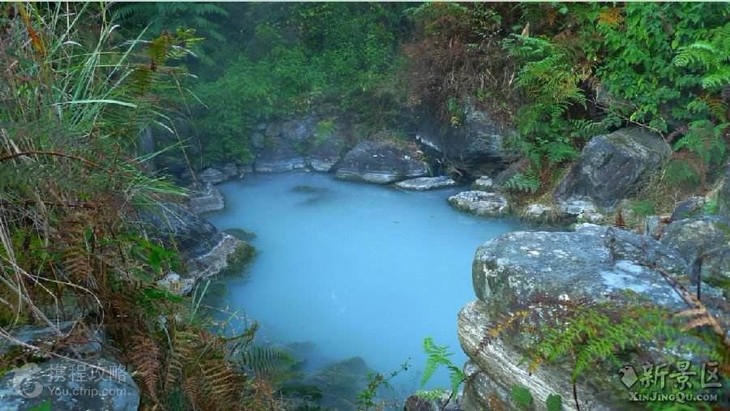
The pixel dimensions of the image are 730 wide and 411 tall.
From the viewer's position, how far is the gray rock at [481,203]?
5.60 metres

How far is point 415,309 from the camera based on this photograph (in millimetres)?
4305

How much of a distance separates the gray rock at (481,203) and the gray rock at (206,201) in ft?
7.05

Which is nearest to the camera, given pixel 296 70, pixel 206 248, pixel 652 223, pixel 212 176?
pixel 652 223

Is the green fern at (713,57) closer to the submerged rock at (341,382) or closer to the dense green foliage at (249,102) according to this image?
the dense green foliage at (249,102)

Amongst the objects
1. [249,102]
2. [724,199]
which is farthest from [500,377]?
[249,102]

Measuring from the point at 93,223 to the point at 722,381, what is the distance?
4.78 ft

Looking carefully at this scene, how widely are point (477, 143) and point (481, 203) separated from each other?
78 centimetres

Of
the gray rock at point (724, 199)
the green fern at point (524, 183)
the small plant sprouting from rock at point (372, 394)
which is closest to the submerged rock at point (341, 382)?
the small plant sprouting from rock at point (372, 394)

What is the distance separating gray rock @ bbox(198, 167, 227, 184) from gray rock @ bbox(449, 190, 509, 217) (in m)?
2.35

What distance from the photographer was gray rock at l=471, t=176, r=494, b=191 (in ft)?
19.7

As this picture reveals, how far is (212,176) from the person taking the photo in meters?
6.42

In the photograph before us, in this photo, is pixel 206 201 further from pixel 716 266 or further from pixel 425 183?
pixel 716 266

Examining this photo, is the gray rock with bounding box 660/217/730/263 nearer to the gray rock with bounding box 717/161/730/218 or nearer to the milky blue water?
the gray rock with bounding box 717/161/730/218

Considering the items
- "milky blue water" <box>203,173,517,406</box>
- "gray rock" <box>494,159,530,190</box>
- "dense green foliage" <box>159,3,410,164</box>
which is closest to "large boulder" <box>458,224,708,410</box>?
"milky blue water" <box>203,173,517,406</box>
